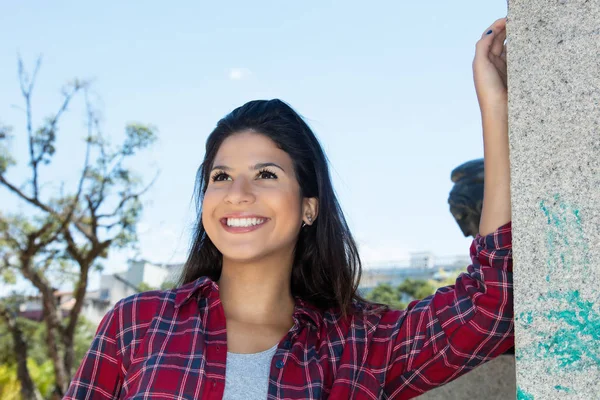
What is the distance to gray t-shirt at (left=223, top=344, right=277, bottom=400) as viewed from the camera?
196cm

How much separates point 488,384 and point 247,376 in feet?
3.73

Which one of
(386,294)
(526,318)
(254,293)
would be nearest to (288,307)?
(254,293)

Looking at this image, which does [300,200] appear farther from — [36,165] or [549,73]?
[36,165]

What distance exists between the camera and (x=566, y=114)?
137 cm

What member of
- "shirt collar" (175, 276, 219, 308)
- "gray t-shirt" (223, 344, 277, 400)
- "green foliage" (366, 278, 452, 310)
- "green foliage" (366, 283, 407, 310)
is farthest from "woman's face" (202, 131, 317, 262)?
"green foliage" (366, 278, 452, 310)

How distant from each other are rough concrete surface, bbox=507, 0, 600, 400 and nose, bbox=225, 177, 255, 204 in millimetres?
960

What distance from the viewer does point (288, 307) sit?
2.38 m

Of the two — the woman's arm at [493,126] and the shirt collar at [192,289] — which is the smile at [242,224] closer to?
the shirt collar at [192,289]

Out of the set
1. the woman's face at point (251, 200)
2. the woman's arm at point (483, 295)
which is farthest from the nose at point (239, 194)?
the woman's arm at point (483, 295)

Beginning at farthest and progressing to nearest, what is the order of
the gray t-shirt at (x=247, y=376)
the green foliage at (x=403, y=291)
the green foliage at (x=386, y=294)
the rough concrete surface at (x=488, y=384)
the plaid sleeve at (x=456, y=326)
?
the green foliage at (x=403, y=291) < the green foliage at (x=386, y=294) < the rough concrete surface at (x=488, y=384) < the gray t-shirt at (x=247, y=376) < the plaid sleeve at (x=456, y=326)

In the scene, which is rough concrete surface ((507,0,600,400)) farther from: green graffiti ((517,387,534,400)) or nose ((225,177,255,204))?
nose ((225,177,255,204))

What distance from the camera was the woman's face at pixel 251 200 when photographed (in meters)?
2.19

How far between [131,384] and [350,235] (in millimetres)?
969

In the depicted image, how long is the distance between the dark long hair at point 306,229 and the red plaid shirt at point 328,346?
0.29 meters
